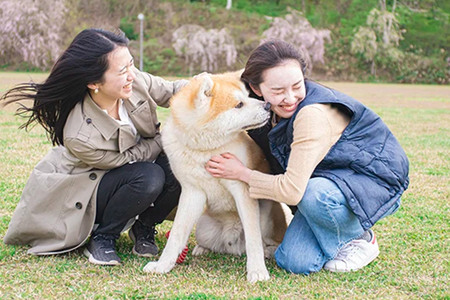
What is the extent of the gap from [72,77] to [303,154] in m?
1.37

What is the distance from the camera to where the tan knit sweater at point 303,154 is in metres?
2.63

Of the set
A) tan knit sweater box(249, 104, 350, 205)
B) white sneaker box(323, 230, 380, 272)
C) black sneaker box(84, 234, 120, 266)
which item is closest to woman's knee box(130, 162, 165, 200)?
black sneaker box(84, 234, 120, 266)

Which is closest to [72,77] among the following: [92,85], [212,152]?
[92,85]

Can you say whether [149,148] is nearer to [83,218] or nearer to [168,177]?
[168,177]

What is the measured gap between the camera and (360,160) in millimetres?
2803

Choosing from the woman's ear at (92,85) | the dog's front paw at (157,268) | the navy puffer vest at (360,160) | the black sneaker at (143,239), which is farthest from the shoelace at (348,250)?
the woman's ear at (92,85)

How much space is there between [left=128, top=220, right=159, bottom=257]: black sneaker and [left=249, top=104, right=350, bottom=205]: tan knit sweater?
82 cm

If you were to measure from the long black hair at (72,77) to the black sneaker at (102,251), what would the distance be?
0.67m

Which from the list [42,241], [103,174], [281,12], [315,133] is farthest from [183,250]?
[281,12]

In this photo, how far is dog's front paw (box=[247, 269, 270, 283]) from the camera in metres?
2.66

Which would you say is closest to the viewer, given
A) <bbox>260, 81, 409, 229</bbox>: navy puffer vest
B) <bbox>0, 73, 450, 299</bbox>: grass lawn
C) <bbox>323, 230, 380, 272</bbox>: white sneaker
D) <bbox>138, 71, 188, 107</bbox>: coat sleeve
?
<bbox>0, 73, 450, 299</bbox>: grass lawn

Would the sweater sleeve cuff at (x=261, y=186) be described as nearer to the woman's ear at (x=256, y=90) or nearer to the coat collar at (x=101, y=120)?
the woman's ear at (x=256, y=90)

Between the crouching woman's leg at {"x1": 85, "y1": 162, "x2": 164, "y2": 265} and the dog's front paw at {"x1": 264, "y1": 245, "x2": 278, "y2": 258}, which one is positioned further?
the dog's front paw at {"x1": 264, "y1": 245, "x2": 278, "y2": 258}

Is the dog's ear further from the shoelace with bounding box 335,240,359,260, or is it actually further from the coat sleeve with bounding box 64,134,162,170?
the shoelace with bounding box 335,240,359,260
